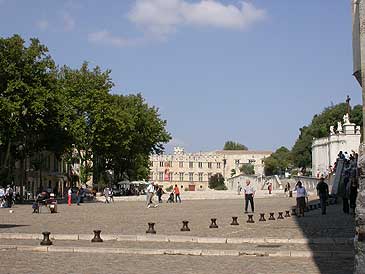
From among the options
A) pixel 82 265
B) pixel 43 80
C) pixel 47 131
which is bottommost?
pixel 82 265

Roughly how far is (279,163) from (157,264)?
138 meters

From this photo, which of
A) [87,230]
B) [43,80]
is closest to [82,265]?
[87,230]

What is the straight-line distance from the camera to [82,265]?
13.1 meters

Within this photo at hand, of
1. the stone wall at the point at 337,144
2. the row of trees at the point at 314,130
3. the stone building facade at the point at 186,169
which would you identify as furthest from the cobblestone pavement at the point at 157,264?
the stone building facade at the point at 186,169

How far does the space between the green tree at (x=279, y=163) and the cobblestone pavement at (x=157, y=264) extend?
128m

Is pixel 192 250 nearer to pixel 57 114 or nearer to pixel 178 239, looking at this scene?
pixel 178 239

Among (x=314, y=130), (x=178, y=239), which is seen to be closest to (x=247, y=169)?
(x=314, y=130)

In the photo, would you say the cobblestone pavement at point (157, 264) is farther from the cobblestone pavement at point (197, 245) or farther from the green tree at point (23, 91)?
the green tree at point (23, 91)

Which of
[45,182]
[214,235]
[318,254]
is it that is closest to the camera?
[318,254]

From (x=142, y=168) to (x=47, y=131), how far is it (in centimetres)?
3777

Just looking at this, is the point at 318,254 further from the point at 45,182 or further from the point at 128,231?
the point at 45,182

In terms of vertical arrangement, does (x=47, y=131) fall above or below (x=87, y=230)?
above

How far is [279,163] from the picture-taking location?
149 m

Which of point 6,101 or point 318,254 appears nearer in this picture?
point 318,254
